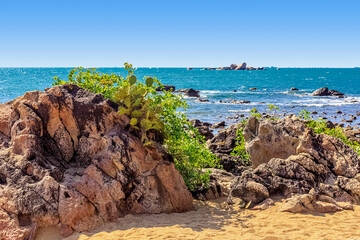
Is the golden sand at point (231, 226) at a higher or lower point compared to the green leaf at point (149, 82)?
lower

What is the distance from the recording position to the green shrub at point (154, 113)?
1064 centimetres

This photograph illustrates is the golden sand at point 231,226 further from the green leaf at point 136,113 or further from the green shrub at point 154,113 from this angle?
the green leaf at point 136,113

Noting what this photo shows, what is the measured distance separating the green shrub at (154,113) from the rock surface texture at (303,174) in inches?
61.2

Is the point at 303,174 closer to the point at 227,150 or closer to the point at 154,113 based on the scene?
the point at 154,113

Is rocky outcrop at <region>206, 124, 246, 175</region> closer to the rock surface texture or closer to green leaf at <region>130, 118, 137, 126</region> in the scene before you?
the rock surface texture

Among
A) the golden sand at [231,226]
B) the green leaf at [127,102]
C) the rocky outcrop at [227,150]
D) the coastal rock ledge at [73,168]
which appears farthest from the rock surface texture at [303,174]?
the green leaf at [127,102]

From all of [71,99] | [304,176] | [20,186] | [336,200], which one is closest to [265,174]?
[304,176]

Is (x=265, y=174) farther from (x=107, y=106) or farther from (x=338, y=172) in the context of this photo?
(x=107, y=106)

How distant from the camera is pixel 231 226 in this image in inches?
370

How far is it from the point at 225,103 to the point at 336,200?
50.9 m

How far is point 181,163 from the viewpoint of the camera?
12.0 metres

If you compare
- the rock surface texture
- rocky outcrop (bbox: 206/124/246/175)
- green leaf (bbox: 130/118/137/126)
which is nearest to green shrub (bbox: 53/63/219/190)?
green leaf (bbox: 130/118/137/126)

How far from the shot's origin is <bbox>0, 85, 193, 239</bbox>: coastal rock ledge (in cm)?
847

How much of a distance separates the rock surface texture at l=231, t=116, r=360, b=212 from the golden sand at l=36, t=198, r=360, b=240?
0.51 meters
